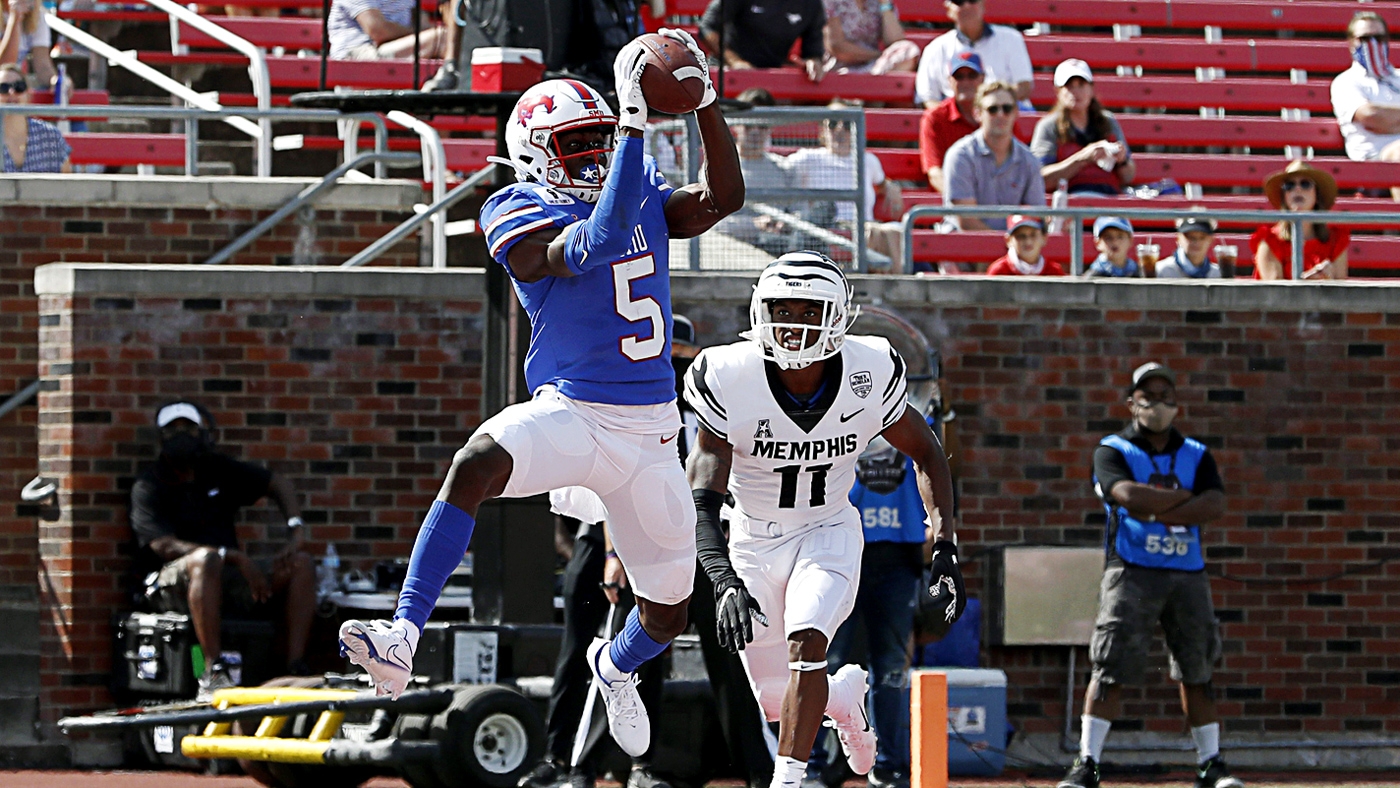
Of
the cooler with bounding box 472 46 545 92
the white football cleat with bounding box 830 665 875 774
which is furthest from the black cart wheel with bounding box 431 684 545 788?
the cooler with bounding box 472 46 545 92

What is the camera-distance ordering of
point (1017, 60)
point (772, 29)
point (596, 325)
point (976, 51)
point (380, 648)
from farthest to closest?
point (1017, 60) → point (976, 51) → point (772, 29) → point (596, 325) → point (380, 648)

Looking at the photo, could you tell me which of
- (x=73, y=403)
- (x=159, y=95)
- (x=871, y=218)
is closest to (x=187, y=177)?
(x=73, y=403)

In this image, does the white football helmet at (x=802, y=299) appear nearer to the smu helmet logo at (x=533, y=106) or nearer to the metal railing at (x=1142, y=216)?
the smu helmet logo at (x=533, y=106)

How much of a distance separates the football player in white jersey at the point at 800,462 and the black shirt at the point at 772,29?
6775 millimetres

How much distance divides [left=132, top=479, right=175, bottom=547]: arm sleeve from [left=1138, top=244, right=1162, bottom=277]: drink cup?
538 centimetres

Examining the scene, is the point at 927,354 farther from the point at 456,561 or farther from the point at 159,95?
the point at 159,95

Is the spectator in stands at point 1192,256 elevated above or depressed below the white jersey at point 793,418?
above

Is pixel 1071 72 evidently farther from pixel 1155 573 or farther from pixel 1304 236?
pixel 1155 573

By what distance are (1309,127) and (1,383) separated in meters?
9.08

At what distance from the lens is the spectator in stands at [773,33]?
13992 mm

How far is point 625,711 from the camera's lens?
7.46m

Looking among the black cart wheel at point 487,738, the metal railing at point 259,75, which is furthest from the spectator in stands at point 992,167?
the black cart wheel at point 487,738

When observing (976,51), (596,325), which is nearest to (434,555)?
(596,325)

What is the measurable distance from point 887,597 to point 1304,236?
4.38m
